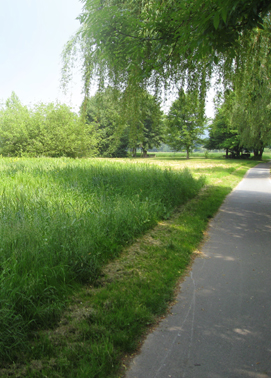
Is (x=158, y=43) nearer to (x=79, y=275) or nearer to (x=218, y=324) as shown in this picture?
(x=79, y=275)

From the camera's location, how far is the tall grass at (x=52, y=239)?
2969 mm

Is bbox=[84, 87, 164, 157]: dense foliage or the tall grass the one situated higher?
bbox=[84, 87, 164, 157]: dense foliage

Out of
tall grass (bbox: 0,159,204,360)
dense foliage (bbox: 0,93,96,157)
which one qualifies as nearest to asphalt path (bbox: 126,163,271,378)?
tall grass (bbox: 0,159,204,360)

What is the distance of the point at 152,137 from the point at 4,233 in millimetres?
57630

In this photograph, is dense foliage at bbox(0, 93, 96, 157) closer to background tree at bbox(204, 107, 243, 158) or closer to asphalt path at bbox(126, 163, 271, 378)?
asphalt path at bbox(126, 163, 271, 378)

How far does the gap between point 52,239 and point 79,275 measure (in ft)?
2.08

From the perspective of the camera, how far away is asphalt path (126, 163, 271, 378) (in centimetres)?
256

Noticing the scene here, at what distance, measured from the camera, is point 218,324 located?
322cm

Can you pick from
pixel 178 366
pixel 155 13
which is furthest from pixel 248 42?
pixel 178 366

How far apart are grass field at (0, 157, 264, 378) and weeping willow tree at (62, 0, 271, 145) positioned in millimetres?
2725

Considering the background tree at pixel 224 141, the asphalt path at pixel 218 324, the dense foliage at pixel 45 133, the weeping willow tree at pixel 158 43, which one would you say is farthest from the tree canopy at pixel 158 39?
the background tree at pixel 224 141

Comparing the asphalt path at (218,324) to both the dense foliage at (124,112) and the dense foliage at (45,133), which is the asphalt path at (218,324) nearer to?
the dense foliage at (124,112)

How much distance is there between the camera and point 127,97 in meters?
7.06

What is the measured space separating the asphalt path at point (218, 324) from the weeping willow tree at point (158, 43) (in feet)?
11.8
